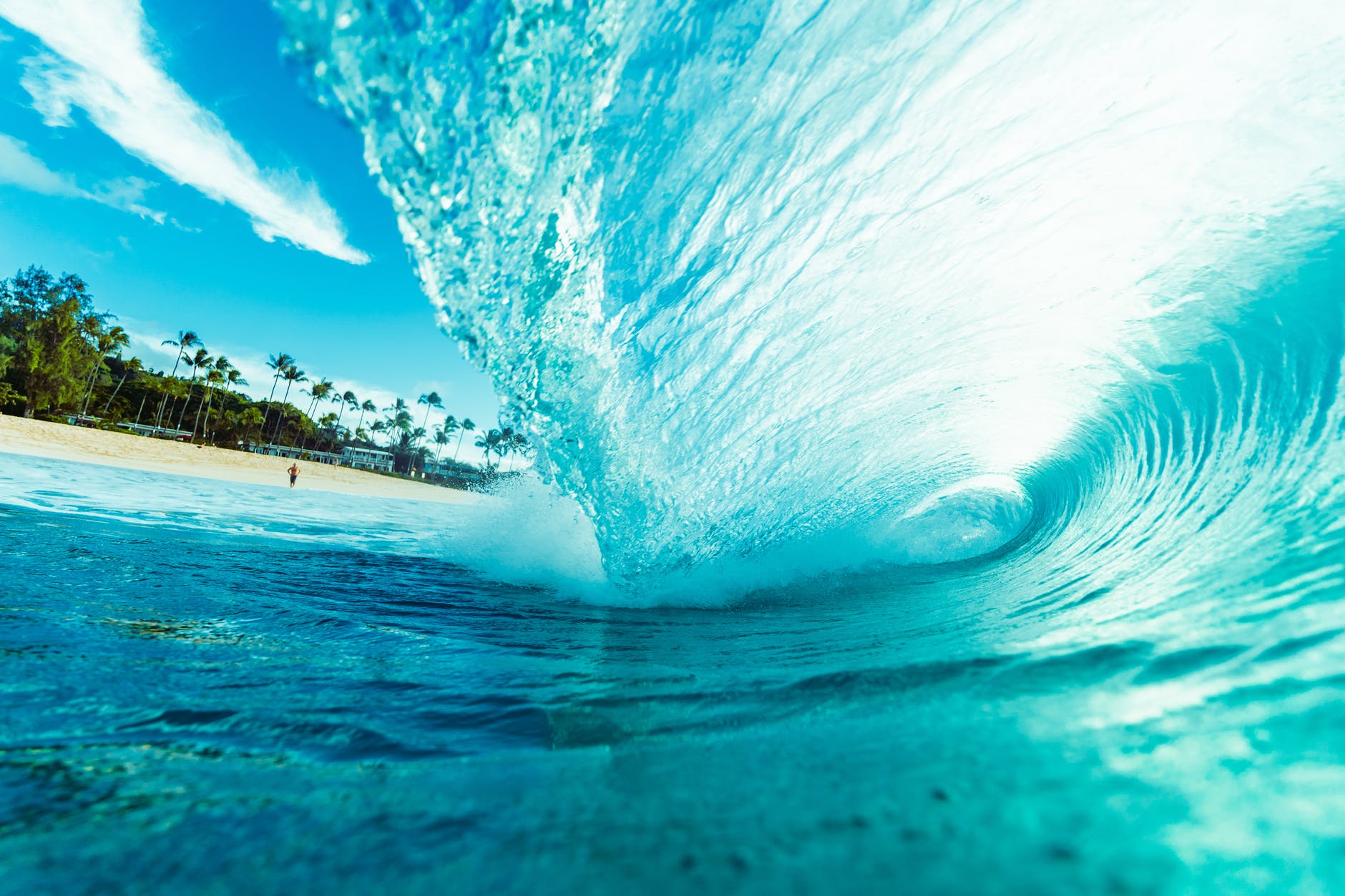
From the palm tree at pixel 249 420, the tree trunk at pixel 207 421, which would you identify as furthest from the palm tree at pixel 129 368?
the palm tree at pixel 249 420

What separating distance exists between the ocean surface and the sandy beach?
25328 millimetres

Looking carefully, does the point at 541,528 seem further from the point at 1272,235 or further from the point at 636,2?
the point at 1272,235

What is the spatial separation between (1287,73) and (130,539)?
9.98 meters

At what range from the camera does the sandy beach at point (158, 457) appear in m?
28.2

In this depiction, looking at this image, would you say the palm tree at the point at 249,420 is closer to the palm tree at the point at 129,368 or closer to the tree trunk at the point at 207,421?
the tree trunk at the point at 207,421

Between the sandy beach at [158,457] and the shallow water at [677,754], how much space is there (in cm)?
2824

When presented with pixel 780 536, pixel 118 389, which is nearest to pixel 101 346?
pixel 118 389

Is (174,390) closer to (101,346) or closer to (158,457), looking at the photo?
(101,346)

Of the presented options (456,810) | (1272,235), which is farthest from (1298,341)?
(456,810)

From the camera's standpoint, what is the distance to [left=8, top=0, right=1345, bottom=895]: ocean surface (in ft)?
4.72

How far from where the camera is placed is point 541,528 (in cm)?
938

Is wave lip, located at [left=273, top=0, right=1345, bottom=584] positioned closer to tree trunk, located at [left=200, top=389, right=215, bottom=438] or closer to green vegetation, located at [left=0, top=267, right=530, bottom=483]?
green vegetation, located at [left=0, top=267, right=530, bottom=483]

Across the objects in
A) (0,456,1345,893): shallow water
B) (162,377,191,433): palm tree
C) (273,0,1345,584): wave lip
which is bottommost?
(0,456,1345,893): shallow water

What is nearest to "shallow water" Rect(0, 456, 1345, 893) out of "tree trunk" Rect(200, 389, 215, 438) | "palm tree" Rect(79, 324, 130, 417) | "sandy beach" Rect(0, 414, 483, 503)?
"sandy beach" Rect(0, 414, 483, 503)
